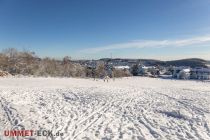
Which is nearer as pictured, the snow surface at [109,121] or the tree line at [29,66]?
the snow surface at [109,121]

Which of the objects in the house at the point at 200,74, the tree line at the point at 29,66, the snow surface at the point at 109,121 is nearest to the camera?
the snow surface at the point at 109,121

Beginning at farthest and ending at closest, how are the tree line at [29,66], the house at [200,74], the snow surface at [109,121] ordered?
the house at [200,74], the tree line at [29,66], the snow surface at [109,121]

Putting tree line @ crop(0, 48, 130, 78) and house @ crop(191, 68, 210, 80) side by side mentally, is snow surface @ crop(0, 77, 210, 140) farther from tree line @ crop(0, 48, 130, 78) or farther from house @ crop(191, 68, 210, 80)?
house @ crop(191, 68, 210, 80)

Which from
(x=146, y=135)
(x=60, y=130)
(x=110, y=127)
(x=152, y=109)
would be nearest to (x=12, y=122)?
(x=60, y=130)

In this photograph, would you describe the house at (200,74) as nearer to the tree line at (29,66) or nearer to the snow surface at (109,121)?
the tree line at (29,66)

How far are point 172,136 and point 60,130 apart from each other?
3.89m

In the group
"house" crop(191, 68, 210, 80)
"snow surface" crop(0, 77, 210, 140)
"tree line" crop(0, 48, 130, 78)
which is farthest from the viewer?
"house" crop(191, 68, 210, 80)

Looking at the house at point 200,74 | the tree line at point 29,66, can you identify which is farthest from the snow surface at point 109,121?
the house at point 200,74

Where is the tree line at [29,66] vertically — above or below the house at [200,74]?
above

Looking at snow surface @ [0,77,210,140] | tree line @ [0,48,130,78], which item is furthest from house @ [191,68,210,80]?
snow surface @ [0,77,210,140]

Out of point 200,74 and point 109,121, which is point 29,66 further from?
point 200,74

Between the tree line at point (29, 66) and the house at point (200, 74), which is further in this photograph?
the house at point (200, 74)

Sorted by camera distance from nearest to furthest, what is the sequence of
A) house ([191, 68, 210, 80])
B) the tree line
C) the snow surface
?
the snow surface, the tree line, house ([191, 68, 210, 80])

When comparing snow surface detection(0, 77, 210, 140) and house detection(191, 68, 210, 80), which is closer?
snow surface detection(0, 77, 210, 140)
